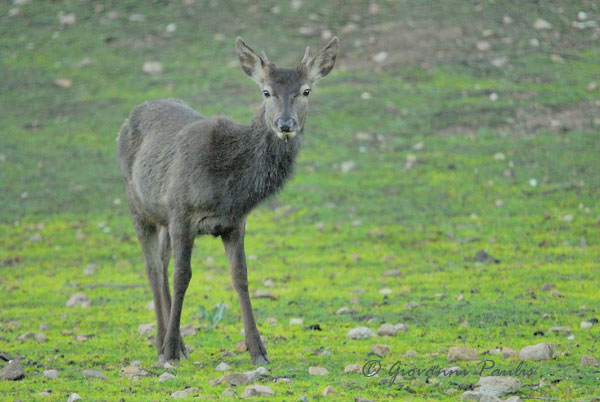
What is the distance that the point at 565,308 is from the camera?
35.7ft

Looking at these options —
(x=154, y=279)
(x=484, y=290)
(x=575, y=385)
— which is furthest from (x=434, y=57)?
(x=575, y=385)

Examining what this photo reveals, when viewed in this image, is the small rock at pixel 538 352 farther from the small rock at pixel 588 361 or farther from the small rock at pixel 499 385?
the small rock at pixel 499 385

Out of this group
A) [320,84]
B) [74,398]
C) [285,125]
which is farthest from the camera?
[320,84]

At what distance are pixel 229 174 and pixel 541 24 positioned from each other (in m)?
17.6

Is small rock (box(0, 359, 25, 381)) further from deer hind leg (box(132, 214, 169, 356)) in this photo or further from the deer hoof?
the deer hoof

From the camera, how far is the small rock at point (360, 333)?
33.0 ft

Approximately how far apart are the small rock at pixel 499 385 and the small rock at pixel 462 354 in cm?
111

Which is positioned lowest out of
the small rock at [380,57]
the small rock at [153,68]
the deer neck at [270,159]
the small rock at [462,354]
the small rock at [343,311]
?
the small rock at [153,68]

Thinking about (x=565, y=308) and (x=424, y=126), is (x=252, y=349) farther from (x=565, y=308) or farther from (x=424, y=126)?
(x=424, y=126)

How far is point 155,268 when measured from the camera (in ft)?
34.2

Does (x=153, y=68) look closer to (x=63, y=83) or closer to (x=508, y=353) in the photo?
(x=63, y=83)

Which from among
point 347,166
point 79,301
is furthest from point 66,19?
point 79,301

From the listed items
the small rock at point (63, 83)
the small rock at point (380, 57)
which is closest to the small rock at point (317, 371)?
the small rock at point (380, 57)

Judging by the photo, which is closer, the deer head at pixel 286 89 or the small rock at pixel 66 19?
the deer head at pixel 286 89
